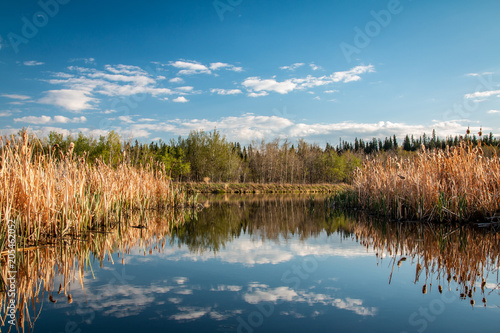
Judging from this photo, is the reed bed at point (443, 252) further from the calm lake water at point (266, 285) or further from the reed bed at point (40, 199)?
the reed bed at point (40, 199)

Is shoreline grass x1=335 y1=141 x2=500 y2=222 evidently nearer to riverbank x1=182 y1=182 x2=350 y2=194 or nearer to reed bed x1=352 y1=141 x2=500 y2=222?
reed bed x1=352 y1=141 x2=500 y2=222

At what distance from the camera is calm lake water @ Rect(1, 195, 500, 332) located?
262 centimetres

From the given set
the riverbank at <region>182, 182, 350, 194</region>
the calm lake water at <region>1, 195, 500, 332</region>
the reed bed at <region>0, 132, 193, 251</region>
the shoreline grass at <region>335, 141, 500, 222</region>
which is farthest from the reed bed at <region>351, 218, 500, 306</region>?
the riverbank at <region>182, 182, 350, 194</region>

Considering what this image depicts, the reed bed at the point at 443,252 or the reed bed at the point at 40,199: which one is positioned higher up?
the reed bed at the point at 40,199

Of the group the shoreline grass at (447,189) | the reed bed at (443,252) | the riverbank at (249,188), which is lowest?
the riverbank at (249,188)

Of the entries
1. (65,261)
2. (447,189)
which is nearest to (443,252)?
(447,189)

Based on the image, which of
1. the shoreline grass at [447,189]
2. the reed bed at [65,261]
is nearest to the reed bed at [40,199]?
the reed bed at [65,261]

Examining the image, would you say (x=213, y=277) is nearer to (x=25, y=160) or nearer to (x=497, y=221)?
(x=25, y=160)

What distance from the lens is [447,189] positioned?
790 cm

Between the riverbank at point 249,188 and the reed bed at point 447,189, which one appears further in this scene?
the riverbank at point 249,188

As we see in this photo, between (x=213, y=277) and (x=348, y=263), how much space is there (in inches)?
77.4

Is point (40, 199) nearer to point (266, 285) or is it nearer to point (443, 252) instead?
point (266, 285)

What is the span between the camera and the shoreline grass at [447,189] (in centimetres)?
723

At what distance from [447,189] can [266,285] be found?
6.40 meters
